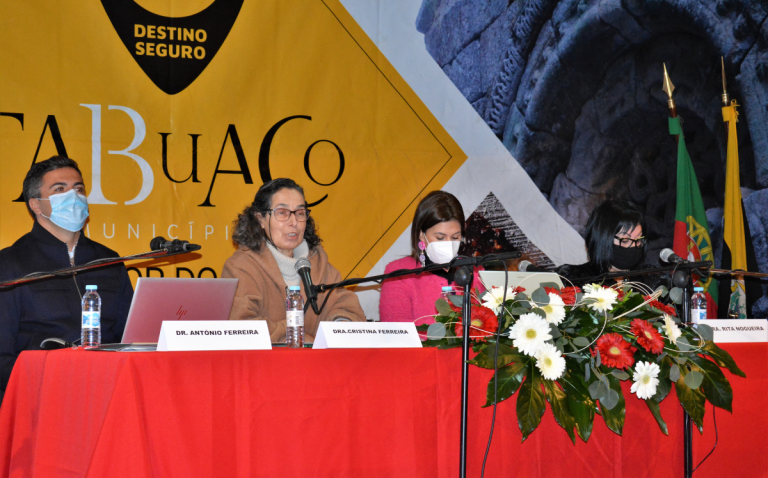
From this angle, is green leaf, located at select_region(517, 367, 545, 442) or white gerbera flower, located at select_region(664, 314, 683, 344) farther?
white gerbera flower, located at select_region(664, 314, 683, 344)

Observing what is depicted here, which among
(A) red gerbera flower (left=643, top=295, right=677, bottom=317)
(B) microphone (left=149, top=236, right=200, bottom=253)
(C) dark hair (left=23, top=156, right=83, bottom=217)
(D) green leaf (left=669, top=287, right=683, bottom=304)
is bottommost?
(A) red gerbera flower (left=643, top=295, right=677, bottom=317)

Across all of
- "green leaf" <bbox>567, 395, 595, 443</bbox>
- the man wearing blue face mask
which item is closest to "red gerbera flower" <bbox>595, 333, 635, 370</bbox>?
"green leaf" <bbox>567, 395, 595, 443</bbox>

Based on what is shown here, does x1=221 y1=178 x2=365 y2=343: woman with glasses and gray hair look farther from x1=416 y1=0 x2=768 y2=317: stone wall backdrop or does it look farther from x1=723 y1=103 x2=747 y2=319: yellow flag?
x1=723 y1=103 x2=747 y2=319: yellow flag

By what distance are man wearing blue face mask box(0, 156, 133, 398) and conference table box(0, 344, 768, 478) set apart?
0.99 m

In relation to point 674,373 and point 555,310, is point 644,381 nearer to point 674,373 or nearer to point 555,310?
point 674,373

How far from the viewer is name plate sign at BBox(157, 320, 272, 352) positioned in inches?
58.7

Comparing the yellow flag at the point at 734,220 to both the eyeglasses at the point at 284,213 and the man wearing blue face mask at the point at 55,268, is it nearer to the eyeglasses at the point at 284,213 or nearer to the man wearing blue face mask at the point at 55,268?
the eyeglasses at the point at 284,213

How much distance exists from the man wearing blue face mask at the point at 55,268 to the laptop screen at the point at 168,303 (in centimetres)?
105

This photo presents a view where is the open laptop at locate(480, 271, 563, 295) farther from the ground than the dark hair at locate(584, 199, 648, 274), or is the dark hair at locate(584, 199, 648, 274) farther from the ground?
the dark hair at locate(584, 199, 648, 274)

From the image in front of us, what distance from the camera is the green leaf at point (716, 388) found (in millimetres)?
1783

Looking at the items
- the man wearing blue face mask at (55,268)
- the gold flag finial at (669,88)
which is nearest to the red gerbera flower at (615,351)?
the man wearing blue face mask at (55,268)

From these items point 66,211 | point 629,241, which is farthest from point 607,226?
point 66,211

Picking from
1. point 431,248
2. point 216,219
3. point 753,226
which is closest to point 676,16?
point 753,226

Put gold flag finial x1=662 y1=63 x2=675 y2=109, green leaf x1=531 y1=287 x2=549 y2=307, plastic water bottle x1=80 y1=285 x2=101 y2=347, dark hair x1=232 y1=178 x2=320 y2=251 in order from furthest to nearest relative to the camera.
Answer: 1. gold flag finial x1=662 y1=63 x2=675 y2=109
2. dark hair x1=232 y1=178 x2=320 y2=251
3. plastic water bottle x1=80 y1=285 x2=101 y2=347
4. green leaf x1=531 y1=287 x2=549 y2=307
